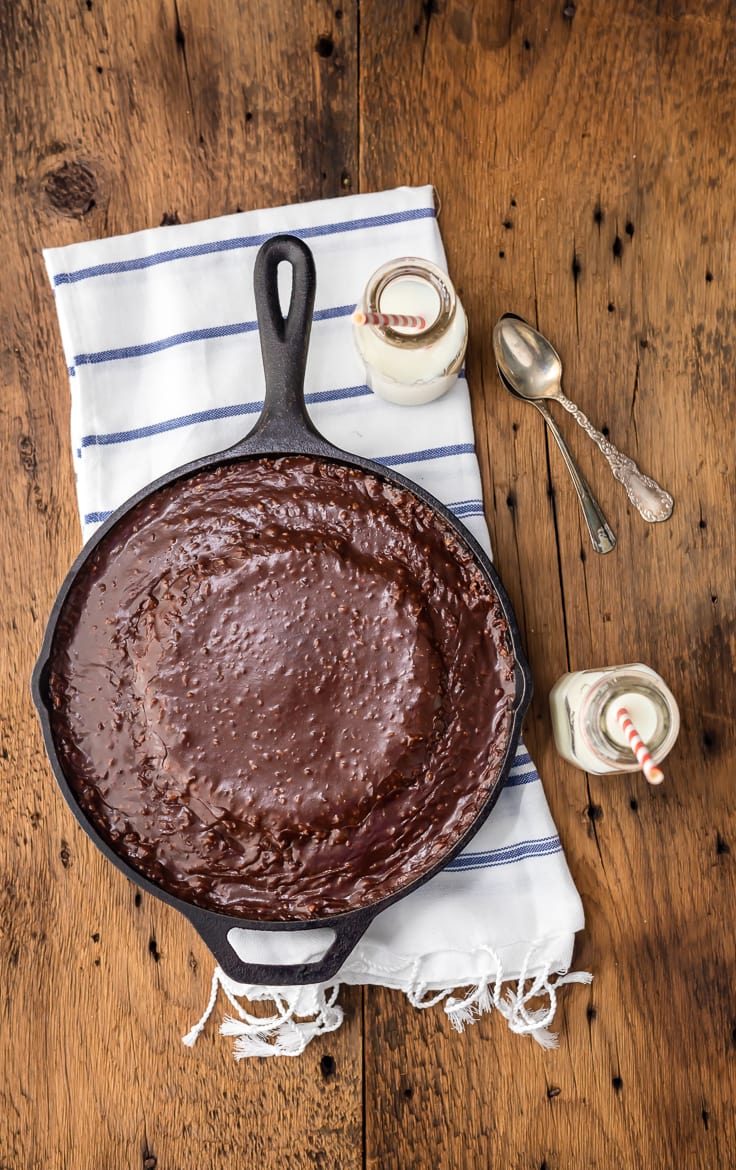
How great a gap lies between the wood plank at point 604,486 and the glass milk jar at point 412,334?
0.55 feet

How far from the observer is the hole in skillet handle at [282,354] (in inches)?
64.8

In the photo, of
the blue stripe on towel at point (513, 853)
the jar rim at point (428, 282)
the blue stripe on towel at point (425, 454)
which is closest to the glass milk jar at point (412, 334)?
the jar rim at point (428, 282)

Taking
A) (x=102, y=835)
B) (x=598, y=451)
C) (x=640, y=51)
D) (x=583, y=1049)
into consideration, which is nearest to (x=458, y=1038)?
(x=583, y=1049)

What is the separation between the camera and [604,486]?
1901mm

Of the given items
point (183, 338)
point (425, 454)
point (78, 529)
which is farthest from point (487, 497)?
point (78, 529)

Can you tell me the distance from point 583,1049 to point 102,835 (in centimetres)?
102

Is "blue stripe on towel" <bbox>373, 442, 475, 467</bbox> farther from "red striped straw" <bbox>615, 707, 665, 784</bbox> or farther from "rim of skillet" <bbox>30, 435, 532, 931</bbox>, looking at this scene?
"red striped straw" <bbox>615, 707, 665, 784</bbox>

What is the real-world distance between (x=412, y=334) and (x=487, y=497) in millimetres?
397

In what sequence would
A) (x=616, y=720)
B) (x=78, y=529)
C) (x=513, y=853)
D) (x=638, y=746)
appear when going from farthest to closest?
(x=78, y=529) → (x=513, y=853) → (x=616, y=720) → (x=638, y=746)

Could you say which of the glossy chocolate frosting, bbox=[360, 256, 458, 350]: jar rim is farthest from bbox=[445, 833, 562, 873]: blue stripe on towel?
bbox=[360, 256, 458, 350]: jar rim

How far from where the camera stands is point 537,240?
1.93 m

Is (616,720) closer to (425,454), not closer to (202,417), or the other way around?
(425,454)

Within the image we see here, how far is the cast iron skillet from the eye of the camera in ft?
5.28

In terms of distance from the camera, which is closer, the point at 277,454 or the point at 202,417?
the point at 277,454
